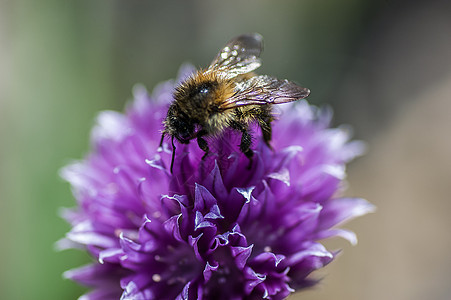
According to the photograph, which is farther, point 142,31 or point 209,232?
point 142,31

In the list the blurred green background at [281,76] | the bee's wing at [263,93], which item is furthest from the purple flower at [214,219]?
the blurred green background at [281,76]

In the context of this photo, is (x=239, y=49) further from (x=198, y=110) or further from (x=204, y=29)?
(x=204, y=29)

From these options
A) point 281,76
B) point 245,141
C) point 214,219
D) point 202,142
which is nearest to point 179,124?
point 202,142

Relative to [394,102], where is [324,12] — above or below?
above

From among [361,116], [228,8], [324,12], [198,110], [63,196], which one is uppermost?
[228,8]

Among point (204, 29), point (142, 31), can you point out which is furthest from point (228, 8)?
point (142, 31)

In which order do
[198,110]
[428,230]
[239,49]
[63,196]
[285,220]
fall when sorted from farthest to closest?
[428,230] → [63,196] → [239,49] → [285,220] → [198,110]

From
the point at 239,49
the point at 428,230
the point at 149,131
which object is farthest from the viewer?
the point at 428,230

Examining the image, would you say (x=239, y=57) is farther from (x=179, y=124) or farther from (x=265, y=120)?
(x=179, y=124)
